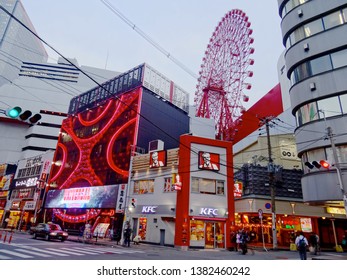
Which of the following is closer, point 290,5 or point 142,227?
point 290,5

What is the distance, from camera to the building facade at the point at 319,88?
21.6m

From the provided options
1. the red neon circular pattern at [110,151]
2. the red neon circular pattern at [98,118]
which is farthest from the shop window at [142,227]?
the red neon circular pattern at [98,118]

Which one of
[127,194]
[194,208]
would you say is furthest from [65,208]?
[194,208]

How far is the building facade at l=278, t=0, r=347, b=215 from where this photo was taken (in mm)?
21625

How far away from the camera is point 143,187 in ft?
98.3

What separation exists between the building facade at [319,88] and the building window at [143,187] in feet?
50.7

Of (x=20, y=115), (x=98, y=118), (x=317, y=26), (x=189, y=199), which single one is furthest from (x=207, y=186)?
(x=98, y=118)

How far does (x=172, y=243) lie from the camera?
2484 centimetres

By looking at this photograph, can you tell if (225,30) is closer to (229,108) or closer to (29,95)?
(229,108)

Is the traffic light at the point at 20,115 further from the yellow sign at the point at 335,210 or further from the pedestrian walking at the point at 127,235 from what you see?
the yellow sign at the point at 335,210

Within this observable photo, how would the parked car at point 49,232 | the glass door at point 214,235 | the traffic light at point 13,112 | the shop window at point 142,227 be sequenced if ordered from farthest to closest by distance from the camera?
the shop window at point 142,227
the glass door at point 214,235
the parked car at point 49,232
the traffic light at point 13,112

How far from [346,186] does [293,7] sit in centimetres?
1888

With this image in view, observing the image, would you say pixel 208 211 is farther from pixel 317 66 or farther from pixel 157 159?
pixel 317 66

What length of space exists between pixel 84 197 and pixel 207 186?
19.2 m
